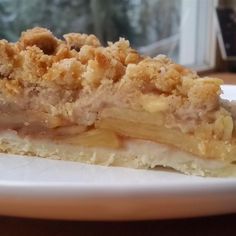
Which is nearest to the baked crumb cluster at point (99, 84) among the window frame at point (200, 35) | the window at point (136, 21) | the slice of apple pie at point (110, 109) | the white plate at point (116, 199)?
the slice of apple pie at point (110, 109)

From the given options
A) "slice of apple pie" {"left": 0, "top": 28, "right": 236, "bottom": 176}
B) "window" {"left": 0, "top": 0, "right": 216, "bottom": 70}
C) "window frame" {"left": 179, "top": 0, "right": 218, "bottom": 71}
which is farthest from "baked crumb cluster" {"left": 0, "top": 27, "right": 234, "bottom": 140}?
"window frame" {"left": 179, "top": 0, "right": 218, "bottom": 71}

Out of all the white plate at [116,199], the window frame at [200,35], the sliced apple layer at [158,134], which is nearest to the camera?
the white plate at [116,199]

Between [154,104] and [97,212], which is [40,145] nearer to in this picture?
[154,104]

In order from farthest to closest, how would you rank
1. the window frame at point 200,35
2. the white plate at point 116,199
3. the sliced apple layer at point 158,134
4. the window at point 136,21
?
the window frame at point 200,35, the window at point 136,21, the sliced apple layer at point 158,134, the white plate at point 116,199

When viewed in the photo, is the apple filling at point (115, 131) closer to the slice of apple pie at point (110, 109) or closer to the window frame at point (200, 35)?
the slice of apple pie at point (110, 109)

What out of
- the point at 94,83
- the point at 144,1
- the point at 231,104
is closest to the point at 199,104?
the point at 231,104
